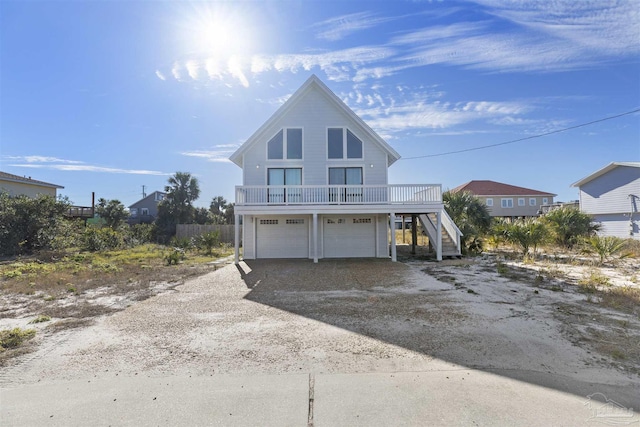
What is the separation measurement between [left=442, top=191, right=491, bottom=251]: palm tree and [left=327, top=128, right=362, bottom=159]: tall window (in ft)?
20.6

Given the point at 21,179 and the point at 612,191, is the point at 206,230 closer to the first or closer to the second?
the point at 21,179

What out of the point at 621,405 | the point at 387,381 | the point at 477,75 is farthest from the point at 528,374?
the point at 477,75

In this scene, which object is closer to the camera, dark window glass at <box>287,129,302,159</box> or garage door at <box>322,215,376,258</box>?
dark window glass at <box>287,129,302,159</box>

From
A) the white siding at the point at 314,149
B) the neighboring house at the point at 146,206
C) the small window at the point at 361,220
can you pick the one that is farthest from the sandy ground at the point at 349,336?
the neighboring house at the point at 146,206

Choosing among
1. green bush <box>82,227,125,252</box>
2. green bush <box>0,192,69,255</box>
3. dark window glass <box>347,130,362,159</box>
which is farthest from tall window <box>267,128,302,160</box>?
green bush <box>0,192,69,255</box>

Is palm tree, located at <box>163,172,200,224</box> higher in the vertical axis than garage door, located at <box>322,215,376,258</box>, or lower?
higher

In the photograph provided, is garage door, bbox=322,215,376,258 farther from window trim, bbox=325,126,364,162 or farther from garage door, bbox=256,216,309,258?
window trim, bbox=325,126,364,162

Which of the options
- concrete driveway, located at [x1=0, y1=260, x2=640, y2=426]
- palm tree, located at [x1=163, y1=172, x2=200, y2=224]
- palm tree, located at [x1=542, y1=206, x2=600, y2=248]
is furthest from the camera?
palm tree, located at [x1=163, y1=172, x2=200, y2=224]

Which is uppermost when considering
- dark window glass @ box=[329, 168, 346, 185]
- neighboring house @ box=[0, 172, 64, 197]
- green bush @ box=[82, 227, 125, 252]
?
neighboring house @ box=[0, 172, 64, 197]

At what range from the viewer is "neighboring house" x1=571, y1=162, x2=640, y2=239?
20.5 m

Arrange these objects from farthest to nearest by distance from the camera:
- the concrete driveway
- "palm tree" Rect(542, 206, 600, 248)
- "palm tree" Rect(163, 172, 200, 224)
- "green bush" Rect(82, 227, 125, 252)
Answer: "palm tree" Rect(163, 172, 200, 224) < "green bush" Rect(82, 227, 125, 252) < "palm tree" Rect(542, 206, 600, 248) < the concrete driveway

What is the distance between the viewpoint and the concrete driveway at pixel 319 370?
2.63 m

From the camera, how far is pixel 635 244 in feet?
53.3

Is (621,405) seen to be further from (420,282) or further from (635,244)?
(635,244)
